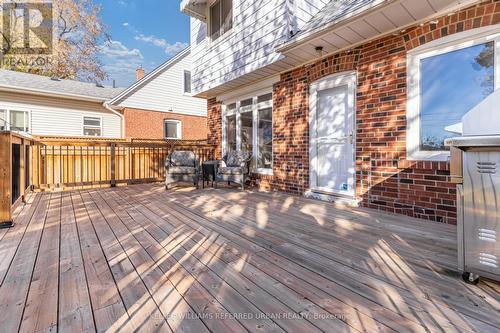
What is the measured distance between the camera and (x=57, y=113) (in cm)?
988

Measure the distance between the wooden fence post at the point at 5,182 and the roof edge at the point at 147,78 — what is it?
311 inches

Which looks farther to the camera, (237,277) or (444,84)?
(444,84)

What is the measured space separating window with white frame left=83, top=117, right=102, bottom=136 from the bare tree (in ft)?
20.5

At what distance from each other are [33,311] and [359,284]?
1840 millimetres

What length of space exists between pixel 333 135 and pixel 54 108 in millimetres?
10403

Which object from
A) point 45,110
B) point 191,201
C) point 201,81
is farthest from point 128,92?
point 191,201

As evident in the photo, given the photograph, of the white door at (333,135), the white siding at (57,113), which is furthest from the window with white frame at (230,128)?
the white siding at (57,113)

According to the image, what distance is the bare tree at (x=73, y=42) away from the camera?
13.9m

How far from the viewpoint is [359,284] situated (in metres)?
1.64

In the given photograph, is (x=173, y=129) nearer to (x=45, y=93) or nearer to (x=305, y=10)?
(x=45, y=93)

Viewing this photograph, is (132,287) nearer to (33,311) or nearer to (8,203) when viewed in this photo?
(33,311)

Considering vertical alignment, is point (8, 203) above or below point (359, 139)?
below

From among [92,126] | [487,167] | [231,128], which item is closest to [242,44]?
[231,128]

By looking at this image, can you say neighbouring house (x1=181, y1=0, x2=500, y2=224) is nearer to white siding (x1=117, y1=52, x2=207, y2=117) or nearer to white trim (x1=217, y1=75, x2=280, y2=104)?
white trim (x1=217, y1=75, x2=280, y2=104)
